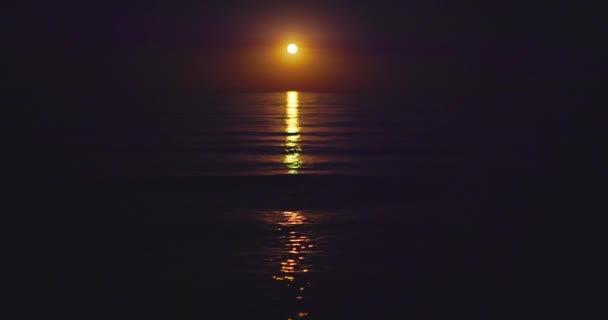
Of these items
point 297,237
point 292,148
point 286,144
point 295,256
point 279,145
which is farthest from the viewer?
point 286,144

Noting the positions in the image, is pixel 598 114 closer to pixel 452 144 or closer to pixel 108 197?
pixel 452 144

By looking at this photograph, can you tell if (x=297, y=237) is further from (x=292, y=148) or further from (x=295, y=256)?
(x=292, y=148)

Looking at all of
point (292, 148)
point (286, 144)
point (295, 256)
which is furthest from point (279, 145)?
point (295, 256)

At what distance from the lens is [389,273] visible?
11.0 metres

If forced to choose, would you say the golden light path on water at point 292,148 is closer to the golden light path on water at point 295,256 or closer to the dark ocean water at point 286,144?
the dark ocean water at point 286,144

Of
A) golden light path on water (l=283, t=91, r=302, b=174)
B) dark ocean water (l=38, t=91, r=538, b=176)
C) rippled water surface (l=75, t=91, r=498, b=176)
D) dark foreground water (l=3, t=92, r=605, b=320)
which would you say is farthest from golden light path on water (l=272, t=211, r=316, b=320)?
golden light path on water (l=283, t=91, r=302, b=174)

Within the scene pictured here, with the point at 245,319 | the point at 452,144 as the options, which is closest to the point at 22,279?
the point at 245,319

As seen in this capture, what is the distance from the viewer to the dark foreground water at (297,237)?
31.9 ft

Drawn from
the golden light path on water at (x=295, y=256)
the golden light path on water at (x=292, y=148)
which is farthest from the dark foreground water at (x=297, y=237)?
the golden light path on water at (x=292, y=148)

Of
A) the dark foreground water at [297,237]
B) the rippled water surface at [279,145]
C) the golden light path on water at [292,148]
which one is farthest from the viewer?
the golden light path on water at [292,148]

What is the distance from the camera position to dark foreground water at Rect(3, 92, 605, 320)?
31.9ft

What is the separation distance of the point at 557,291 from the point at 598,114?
31474mm

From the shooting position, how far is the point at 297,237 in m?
12.9

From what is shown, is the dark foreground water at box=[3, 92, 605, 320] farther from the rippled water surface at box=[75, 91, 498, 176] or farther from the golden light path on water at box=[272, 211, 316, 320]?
the rippled water surface at box=[75, 91, 498, 176]
